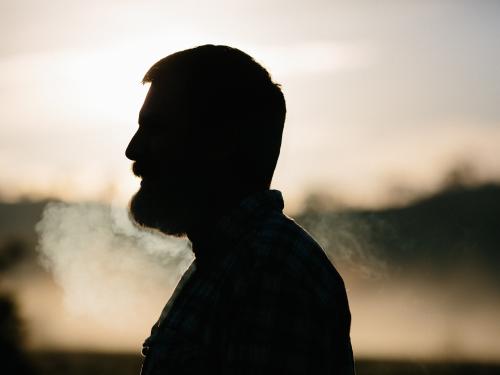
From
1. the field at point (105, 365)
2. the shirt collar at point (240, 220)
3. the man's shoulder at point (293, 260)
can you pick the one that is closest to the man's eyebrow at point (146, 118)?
the shirt collar at point (240, 220)

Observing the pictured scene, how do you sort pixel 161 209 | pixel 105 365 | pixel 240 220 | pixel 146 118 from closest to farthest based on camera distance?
1. pixel 240 220
2. pixel 146 118
3. pixel 161 209
4. pixel 105 365

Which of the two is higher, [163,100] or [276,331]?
[163,100]

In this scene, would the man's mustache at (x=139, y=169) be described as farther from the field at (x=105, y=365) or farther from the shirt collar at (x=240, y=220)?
the field at (x=105, y=365)

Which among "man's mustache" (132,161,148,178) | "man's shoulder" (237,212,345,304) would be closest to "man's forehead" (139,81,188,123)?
"man's mustache" (132,161,148,178)

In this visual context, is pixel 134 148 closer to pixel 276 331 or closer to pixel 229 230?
pixel 229 230

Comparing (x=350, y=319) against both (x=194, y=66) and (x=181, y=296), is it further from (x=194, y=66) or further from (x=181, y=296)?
(x=194, y=66)

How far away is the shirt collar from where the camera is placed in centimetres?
285

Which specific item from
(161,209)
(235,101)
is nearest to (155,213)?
(161,209)

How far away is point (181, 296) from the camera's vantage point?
9.72 ft

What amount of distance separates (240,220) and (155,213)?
2.56ft

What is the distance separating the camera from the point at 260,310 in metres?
2.35

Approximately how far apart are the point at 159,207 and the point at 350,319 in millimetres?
1219

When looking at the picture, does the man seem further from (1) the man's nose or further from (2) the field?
(2) the field

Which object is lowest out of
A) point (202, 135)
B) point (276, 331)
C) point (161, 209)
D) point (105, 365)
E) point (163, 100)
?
point (276, 331)
